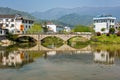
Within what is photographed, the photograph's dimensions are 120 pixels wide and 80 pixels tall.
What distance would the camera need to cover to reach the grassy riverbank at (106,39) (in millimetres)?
88625

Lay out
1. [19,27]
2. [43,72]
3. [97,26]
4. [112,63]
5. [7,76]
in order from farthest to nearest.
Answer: [97,26] < [19,27] < [112,63] < [43,72] < [7,76]

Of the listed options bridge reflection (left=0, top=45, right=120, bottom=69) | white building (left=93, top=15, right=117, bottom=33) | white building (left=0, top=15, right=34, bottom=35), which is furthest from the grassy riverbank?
bridge reflection (left=0, top=45, right=120, bottom=69)

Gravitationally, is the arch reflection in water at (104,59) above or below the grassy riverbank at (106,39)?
below

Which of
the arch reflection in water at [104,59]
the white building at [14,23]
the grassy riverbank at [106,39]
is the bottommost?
the arch reflection in water at [104,59]

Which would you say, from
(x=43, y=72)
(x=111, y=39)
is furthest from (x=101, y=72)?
(x=111, y=39)

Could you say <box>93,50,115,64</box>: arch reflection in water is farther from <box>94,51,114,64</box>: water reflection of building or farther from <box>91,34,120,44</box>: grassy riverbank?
<box>91,34,120,44</box>: grassy riverbank

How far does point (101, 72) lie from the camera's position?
1379 inches

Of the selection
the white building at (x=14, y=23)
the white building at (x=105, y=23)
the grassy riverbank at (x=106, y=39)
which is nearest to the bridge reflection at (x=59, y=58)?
the grassy riverbank at (x=106, y=39)

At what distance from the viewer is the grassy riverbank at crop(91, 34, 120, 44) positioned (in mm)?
88625

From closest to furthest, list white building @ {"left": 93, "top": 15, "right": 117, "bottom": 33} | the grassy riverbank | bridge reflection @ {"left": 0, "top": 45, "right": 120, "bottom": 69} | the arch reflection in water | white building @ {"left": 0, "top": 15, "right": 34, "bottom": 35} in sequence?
bridge reflection @ {"left": 0, "top": 45, "right": 120, "bottom": 69}, the arch reflection in water, the grassy riverbank, white building @ {"left": 0, "top": 15, "right": 34, "bottom": 35}, white building @ {"left": 93, "top": 15, "right": 117, "bottom": 33}

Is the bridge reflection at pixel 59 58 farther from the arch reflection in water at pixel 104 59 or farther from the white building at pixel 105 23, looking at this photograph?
the white building at pixel 105 23

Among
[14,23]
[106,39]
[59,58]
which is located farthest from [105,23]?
[59,58]

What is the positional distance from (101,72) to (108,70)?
6.20 feet

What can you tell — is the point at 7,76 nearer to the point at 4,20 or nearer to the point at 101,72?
the point at 101,72
